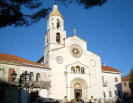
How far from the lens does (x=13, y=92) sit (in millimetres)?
30094

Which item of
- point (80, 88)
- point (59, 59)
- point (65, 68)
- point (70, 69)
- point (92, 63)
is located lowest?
point (80, 88)

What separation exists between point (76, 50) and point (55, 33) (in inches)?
239

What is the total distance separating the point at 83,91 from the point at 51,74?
854 cm


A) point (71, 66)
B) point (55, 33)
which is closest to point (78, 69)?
point (71, 66)

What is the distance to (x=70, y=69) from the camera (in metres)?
37.8

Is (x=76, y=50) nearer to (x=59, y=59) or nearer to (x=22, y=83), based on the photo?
(x=59, y=59)

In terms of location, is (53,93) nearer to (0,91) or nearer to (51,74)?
(51,74)

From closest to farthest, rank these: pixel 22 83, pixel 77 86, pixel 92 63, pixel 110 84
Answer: pixel 22 83
pixel 77 86
pixel 92 63
pixel 110 84

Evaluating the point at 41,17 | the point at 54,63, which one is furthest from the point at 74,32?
the point at 41,17

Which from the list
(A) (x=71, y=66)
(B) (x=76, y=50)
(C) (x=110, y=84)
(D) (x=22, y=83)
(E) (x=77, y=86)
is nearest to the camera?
(D) (x=22, y=83)

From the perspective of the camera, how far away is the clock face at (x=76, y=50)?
3956 cm

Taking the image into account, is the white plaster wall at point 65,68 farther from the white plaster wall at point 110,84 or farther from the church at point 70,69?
the white plaster wall at point 110,84

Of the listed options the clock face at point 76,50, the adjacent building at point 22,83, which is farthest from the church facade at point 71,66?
the adjacent building at point 22,83

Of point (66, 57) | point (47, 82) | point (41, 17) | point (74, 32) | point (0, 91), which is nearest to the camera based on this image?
point (41, 17)
